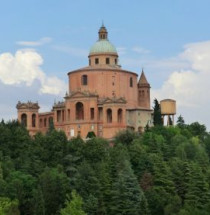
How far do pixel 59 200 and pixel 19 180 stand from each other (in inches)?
133

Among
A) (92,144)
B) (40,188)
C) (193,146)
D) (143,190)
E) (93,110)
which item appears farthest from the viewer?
(93,110)

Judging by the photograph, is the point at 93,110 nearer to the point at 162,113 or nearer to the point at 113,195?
the point at 162,113

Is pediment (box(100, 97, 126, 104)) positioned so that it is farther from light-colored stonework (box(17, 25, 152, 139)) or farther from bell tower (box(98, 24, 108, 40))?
bell tower (box(98, 24, 108, 40))

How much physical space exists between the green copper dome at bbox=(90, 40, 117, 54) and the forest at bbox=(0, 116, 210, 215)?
2521 cm

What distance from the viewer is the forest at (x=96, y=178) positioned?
5891 cm

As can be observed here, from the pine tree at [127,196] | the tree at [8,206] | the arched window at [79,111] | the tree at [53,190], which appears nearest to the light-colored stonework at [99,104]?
the arched window at [79,111]

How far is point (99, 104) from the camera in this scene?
94688 millimetres

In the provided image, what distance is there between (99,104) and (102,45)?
9.92 m

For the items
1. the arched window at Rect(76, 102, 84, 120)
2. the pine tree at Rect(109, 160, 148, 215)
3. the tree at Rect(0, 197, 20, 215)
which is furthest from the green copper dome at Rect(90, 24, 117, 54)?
the tree at Rect(0, 197, 20, 215)

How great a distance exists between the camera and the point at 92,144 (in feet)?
230

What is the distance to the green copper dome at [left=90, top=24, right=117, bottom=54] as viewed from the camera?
330 feet

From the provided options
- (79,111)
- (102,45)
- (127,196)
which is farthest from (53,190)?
(102,45)

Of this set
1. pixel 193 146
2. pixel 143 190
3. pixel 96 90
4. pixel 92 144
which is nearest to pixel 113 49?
pixel 96 90

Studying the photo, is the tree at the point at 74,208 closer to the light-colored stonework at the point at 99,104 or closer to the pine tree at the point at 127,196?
the pine tree at the point at 127,196
